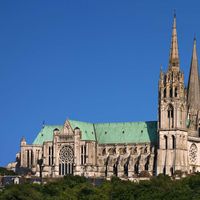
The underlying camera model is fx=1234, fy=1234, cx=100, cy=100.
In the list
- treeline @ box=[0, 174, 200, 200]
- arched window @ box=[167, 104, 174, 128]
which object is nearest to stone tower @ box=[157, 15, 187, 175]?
arched window @ box=[167, 104, 174, 128]

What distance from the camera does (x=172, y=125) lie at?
7726 inches

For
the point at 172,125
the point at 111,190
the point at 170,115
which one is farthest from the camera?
the point at 170,115

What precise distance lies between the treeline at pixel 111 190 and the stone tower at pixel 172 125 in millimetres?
11862

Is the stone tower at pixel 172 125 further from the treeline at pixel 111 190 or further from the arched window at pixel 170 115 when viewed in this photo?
the treeline at pixel 111 190

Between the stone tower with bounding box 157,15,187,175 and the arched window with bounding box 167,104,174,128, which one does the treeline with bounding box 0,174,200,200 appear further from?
the arched window with bounding box 167,104,174,128

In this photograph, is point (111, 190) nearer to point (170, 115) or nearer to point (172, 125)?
point (172, 125)

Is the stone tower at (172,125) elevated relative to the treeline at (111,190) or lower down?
elevated

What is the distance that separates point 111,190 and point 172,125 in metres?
26.3

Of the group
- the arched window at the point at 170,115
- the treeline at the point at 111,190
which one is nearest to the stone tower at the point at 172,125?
the arched window at the point at 170,115

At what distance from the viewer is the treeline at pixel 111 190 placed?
165 meters

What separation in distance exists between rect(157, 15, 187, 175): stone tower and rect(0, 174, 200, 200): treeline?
11.9m

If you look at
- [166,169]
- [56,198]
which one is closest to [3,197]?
[56,198]

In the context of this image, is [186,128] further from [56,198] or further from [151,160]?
[56,198]

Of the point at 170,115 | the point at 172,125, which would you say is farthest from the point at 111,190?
the point at 170,115
